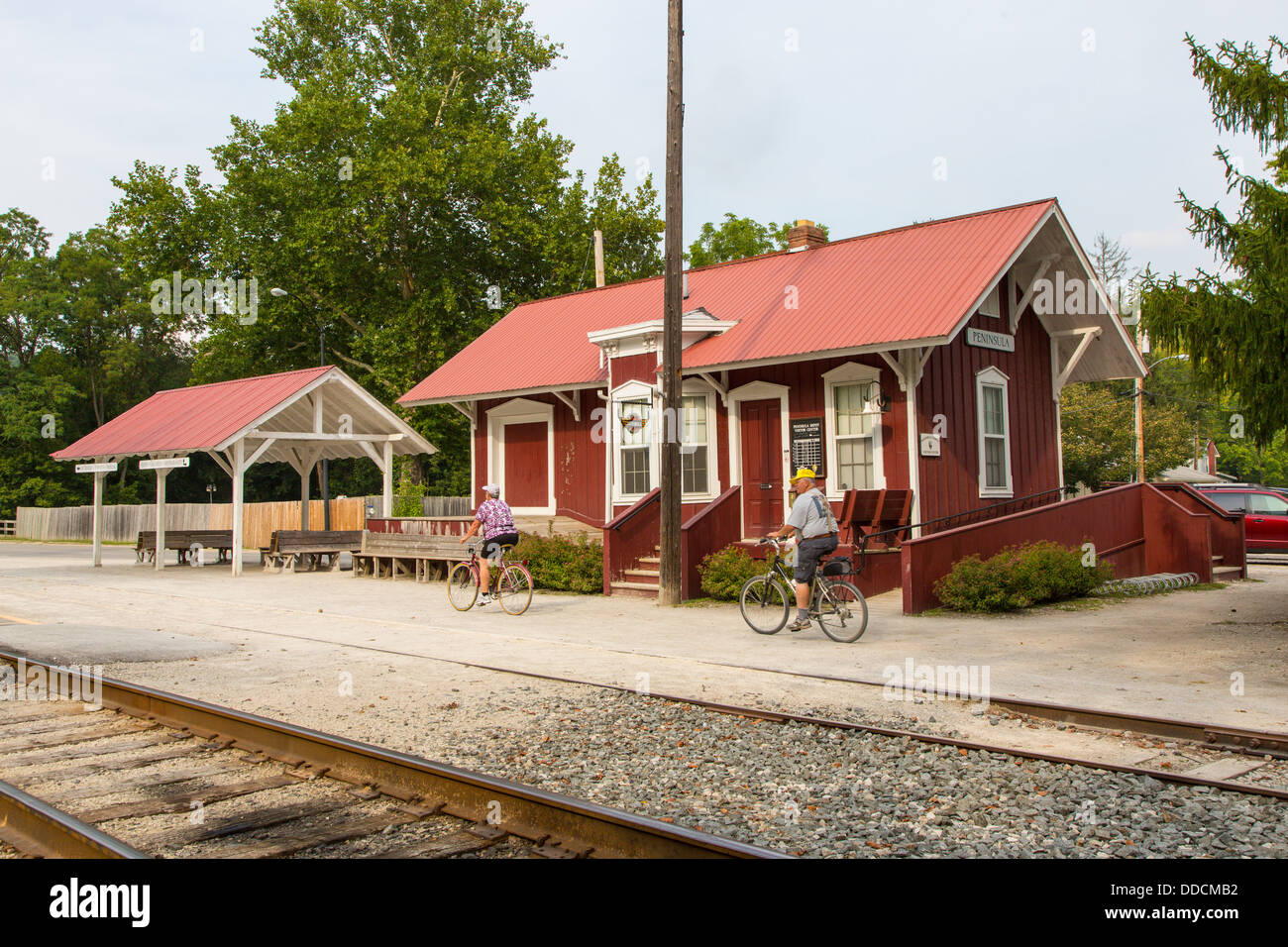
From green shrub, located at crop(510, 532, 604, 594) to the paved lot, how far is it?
63cm

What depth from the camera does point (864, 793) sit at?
6355 mm

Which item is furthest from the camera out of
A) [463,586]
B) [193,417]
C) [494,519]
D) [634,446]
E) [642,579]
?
[193,417]

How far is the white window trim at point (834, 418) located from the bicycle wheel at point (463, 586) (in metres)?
6.09

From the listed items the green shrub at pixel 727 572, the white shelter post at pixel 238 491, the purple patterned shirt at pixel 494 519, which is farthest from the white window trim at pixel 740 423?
the white shelter post at pixel 238 491

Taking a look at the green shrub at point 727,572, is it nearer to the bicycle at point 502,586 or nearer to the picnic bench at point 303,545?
the bicycle at point 502,586

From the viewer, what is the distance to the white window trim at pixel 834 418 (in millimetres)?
17938

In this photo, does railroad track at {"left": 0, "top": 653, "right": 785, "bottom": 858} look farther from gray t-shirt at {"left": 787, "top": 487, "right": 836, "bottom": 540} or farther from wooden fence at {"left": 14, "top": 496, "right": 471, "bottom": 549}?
wooden fence at {"left": 14, "top": 496, "right": 471, "bottom": 549}

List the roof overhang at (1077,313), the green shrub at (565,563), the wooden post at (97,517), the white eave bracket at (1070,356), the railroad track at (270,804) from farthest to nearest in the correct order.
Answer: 1. the wooden post at (97,517)
2. the white eave bracket at (1070,356)
3. the roof overhang at (1077,313)
4. the green shrub at (565,563)
5. the railroad track at (270,804)

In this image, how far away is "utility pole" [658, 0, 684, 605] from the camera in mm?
16547

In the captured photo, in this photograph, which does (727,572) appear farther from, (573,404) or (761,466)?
(573,404)

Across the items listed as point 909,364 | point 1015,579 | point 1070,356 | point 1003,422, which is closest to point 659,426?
point 909,364

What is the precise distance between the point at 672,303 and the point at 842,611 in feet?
20.2

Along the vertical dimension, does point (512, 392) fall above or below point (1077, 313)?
below

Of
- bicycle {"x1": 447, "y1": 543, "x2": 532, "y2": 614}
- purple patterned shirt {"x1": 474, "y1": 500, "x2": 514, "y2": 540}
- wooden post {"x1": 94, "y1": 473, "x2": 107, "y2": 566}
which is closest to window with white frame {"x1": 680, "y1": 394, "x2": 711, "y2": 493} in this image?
bicycle {"x1": 447, "y1": 543, "x2": 532, "y2": 614}
